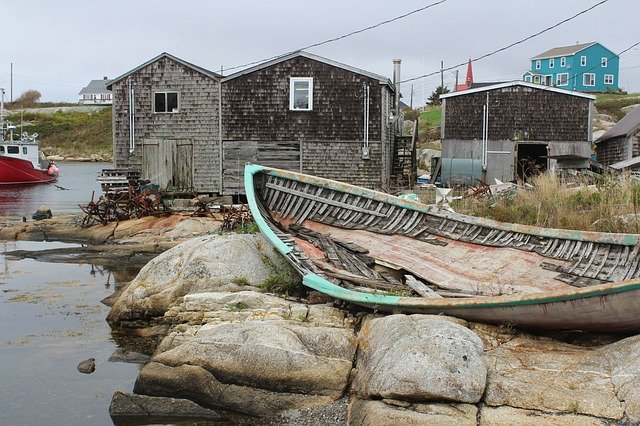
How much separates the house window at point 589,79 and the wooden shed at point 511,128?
132 feet

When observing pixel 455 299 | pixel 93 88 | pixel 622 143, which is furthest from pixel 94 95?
pixel 455 299

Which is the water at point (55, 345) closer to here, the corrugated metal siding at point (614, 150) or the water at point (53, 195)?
the water at point (53, 195)

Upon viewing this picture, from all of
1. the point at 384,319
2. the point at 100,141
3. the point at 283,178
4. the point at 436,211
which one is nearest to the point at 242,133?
the point at 283,178

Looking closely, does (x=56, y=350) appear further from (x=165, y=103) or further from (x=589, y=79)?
(x=589, y=79)

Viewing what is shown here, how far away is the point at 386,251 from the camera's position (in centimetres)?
1127

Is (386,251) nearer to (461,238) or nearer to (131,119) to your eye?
(461,238)

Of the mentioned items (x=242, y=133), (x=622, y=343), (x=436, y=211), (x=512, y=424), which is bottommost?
(x=512, y=424)

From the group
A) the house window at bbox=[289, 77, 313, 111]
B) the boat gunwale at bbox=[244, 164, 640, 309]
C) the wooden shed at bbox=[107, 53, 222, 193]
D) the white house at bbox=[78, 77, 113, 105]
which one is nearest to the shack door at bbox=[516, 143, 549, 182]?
the house window at bbox=[289, 77, 313, 111]

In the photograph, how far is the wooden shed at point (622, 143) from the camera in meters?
28.8

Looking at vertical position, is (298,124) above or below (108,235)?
above

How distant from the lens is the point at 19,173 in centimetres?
5059

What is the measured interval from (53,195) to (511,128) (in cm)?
2683

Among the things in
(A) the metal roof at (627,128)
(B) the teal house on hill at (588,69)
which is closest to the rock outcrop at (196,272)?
(A) the metal roof at (627,128)

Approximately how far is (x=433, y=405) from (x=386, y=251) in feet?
15.9
